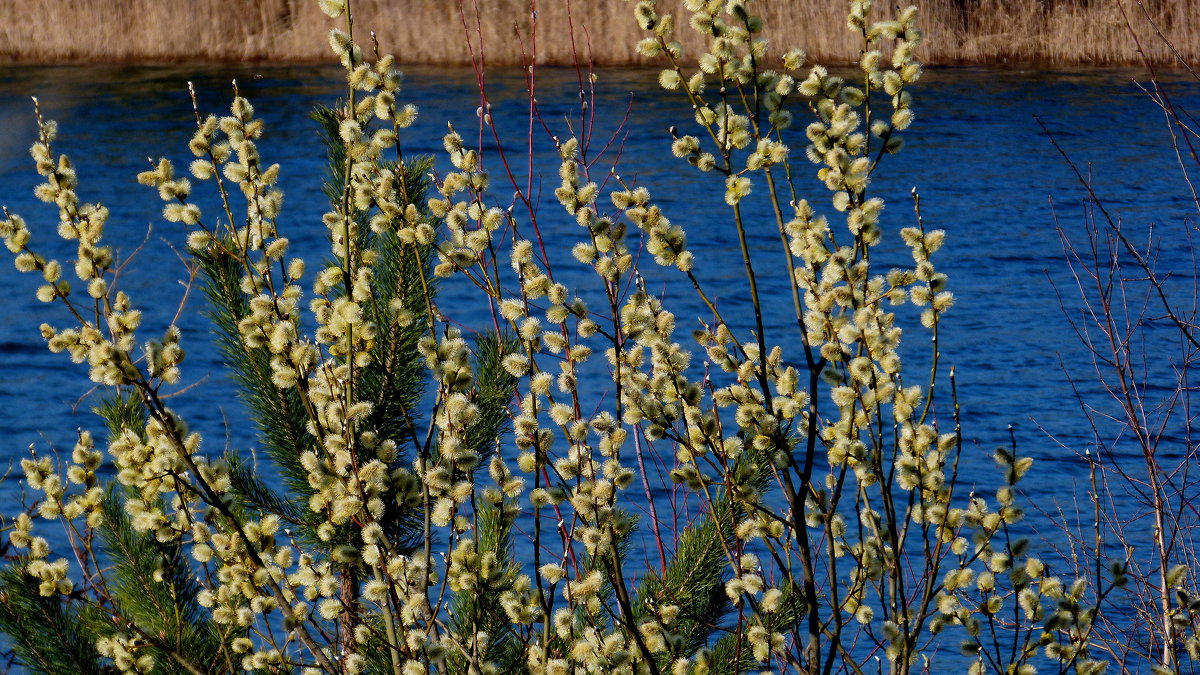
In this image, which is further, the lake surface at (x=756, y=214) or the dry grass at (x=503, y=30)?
the dry grass at (x=503, y=30)

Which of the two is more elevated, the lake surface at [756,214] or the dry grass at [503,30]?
the dry grass at [503,30]

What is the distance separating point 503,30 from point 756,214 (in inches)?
187

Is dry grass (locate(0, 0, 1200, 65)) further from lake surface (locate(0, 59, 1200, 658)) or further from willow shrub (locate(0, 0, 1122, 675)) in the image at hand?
willow shrub (locate(0, 0, 1122, 675))

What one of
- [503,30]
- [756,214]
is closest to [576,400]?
[756,214]

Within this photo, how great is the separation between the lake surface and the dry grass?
239mm

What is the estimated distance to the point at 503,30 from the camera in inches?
506

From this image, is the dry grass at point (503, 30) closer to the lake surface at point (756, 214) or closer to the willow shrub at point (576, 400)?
the lake surface at point (756, 214)

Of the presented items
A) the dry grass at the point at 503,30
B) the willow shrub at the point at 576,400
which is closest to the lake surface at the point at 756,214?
the dry grass at the point at 503,30

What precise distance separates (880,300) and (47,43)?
43.5 feet

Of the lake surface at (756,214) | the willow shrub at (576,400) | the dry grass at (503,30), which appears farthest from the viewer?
the dry grass at (503,30)

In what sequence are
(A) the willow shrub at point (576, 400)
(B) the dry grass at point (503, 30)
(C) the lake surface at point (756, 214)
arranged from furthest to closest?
(B) the dry grass at point (503, 30) → (C) the lake surface at point (756, 214) → (A) the willow shrub at point (576, 400)

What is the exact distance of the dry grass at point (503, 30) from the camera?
12039mm

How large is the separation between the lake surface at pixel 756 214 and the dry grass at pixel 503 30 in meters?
0.24

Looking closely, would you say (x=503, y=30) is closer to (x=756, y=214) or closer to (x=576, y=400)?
(x=756, y=214)
